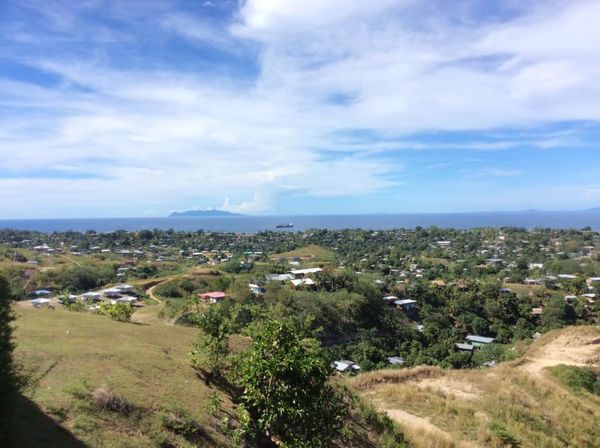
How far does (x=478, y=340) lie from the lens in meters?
47.5

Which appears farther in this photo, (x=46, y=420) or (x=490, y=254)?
(x=490, y=254)

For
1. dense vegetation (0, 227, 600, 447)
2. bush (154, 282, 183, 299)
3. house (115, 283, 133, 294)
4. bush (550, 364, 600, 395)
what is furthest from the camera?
bush (154, 282, 183, 299)

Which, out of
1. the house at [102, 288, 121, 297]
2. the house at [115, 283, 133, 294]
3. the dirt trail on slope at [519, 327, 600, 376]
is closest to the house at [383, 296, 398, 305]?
the house at [115, 283, 133, 294]

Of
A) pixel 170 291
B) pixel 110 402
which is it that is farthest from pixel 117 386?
pixel 170 291

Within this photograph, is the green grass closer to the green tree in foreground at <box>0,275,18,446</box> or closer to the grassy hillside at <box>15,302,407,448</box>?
the grassy hillside at <box>15,302,407,448</box>

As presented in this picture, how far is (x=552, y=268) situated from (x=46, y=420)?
93558 millimetres

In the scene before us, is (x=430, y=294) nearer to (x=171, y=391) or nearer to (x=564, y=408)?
(x=564, y=408)

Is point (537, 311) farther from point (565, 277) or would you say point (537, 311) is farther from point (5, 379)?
point (5, 379)

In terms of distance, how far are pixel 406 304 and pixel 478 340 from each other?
12260 millimetres

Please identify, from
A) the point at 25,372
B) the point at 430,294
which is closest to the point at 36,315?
the point at 25,372

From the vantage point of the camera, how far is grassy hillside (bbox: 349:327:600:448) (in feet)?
45.0

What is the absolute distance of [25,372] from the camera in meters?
9.83

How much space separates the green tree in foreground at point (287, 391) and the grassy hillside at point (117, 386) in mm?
1521

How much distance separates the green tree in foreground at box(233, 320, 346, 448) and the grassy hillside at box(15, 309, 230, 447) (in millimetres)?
1521
